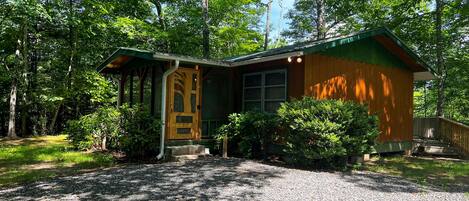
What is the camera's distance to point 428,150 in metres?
11.1

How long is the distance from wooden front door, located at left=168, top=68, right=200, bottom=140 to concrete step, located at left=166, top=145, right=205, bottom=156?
42 cm

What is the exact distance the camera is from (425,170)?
7.83 m

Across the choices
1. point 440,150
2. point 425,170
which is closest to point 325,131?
point 425,170

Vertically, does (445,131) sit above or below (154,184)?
above

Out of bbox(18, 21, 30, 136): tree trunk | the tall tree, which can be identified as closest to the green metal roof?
bbox(18, 21, 30, 136): tree trunk

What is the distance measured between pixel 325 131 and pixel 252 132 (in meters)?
2.11

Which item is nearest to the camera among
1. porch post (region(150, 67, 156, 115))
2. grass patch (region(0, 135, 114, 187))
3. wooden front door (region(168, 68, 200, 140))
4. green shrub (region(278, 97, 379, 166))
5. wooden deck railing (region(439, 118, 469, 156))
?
grass patch (region(0, 135, 114, 187))

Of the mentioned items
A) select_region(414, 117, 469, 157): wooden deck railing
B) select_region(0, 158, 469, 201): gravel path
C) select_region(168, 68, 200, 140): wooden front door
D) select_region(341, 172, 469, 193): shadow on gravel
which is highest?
select_region(168, 68, 200, 140): wooden front door

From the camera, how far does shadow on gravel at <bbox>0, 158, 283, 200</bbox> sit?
4578 mm

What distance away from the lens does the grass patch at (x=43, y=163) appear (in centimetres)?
627

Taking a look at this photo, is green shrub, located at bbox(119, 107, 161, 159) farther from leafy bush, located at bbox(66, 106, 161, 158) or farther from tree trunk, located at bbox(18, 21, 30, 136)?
tree trunk, located at bbox(18, 21, 30, 136)

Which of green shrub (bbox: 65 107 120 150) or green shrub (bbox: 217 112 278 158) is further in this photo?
green shrub (bbox: 65 107 120 150)

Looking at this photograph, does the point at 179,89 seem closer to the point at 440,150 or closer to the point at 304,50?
the point at 304,50

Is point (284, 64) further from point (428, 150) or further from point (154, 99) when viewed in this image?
point (428, 150)
